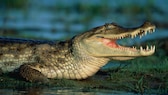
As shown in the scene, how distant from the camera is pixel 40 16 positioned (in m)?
20.1

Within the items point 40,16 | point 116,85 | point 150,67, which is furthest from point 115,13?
point 116,85

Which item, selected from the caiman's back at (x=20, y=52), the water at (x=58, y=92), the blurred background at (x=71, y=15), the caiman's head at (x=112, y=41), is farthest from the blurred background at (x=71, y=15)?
the water at (x=58, y=92)

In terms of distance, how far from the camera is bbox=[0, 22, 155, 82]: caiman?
8.66m

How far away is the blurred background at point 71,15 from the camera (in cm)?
1716

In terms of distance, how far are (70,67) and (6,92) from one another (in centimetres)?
157

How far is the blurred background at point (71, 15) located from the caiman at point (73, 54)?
6.14m

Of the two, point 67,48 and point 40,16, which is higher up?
point 40,16

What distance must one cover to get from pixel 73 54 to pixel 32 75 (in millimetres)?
826

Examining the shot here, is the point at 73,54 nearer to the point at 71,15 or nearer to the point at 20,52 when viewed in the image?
the point at 20,52

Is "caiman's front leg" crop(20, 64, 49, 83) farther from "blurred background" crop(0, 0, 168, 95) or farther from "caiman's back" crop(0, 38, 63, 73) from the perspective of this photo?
"blurred background" crop(0, 0, 168, 95)

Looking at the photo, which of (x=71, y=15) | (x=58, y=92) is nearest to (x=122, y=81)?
(x=58, y=92)

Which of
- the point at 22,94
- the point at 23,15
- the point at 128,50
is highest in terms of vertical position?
the point at 23,15

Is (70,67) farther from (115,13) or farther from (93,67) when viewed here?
(115,13)

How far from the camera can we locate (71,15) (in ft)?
66.6
